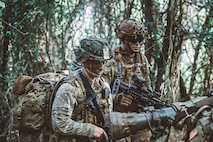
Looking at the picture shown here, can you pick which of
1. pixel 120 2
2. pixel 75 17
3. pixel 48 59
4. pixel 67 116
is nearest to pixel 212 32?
pixel 120 2

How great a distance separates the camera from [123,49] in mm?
4660

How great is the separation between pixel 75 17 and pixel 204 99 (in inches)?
185

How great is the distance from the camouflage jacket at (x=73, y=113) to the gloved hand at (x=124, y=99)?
0.77 meters

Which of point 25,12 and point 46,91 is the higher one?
point 25,12

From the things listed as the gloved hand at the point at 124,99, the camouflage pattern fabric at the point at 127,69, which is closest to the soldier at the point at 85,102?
the gloved hand at the point at 124,99

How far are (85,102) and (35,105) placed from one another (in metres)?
0.47

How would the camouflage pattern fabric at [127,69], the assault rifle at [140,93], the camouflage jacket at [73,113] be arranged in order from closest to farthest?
1. the camouflage jacket at [73,113]
2. the assault rifle at [140,93]
3. the camouflage pattern fabric at [127,69]

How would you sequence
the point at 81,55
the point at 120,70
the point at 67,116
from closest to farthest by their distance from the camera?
the point at 67,116
the point at 81,55
the point at 120,70

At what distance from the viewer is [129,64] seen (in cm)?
465

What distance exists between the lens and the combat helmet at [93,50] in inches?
135

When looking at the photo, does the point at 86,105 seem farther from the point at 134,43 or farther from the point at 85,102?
the point at 134,43

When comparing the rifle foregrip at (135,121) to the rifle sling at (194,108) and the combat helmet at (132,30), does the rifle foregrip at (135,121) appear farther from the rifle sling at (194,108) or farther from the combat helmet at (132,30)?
the combat helmet at (132,30)

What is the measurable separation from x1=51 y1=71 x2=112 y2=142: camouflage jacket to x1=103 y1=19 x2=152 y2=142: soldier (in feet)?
3.03

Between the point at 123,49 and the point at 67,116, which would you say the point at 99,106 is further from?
the point at 123,49
